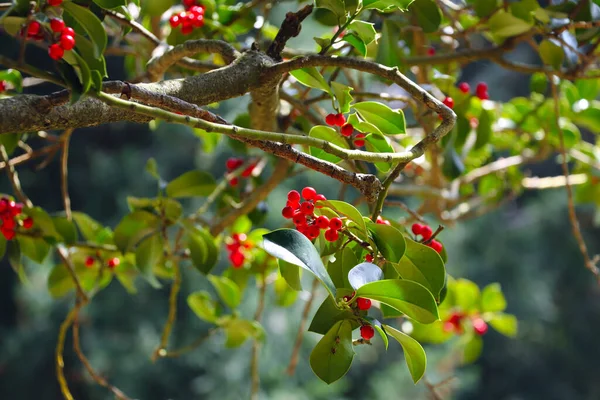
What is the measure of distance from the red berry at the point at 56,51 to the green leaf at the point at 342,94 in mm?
278

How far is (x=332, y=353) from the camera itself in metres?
0.52

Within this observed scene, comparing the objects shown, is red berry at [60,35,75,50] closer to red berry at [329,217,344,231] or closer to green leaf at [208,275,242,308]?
red berry at [329,217,344,231]

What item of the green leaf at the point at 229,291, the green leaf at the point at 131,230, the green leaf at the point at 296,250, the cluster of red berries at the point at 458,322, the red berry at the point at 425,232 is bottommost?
the cluster of red berries at the point at 458,322

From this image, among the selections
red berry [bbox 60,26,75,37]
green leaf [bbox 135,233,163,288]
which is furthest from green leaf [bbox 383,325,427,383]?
green leaf [bbox 135,233,163,288]

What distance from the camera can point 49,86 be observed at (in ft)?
11.2

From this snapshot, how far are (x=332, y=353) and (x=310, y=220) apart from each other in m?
0.12

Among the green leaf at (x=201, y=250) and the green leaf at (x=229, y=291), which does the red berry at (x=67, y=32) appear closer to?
the green leaf at (x=201, y=250)

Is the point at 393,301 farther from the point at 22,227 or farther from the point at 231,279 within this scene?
the point at 231,279

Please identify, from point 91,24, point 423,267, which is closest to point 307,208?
point 423,267

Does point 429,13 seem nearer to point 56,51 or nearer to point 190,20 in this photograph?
point 190,20

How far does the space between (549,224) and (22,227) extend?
4.35m

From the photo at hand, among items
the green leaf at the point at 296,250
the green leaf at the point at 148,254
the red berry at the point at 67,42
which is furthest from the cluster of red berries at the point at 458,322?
the red berry at the point at 67,42

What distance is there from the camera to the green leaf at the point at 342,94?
0.67 meters

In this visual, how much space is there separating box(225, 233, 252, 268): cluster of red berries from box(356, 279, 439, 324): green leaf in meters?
0.64
